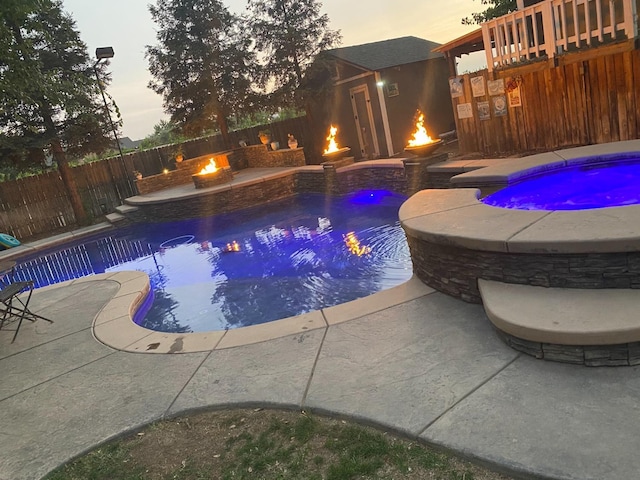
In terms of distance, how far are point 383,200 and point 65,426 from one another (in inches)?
316

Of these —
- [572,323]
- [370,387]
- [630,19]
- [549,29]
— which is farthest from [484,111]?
[370,387]

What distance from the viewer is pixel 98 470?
2.60 meters

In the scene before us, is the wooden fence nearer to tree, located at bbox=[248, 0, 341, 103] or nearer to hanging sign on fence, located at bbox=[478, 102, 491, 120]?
tree, located at bbox=[248, 0, 341, 103]

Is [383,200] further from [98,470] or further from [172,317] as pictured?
[98,470]

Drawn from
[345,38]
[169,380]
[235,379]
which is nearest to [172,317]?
[169,380]

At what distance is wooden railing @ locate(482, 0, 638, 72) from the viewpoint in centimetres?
643

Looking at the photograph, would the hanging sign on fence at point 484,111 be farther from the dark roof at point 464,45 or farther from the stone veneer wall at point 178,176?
the stone veneer wall at point 178,176

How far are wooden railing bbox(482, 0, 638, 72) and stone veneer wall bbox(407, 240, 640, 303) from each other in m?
5.03

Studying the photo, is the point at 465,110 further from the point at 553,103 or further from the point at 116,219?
the point at 116,219

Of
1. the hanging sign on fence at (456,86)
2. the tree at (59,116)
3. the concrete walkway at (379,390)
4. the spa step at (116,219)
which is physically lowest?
the concrete walkway at (379,390)

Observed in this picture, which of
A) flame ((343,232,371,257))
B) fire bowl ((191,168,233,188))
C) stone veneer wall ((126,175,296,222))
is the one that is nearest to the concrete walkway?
flame ((343,232,371,257))

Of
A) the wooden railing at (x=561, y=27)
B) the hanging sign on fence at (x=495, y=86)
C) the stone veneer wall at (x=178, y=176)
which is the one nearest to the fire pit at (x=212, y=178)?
the stone veneer wall at (x=178, y=176)

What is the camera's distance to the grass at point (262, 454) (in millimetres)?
2174

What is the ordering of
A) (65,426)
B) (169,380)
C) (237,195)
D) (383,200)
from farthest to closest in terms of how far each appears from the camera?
(237,195), (383,200), (169,380), (65,426)
